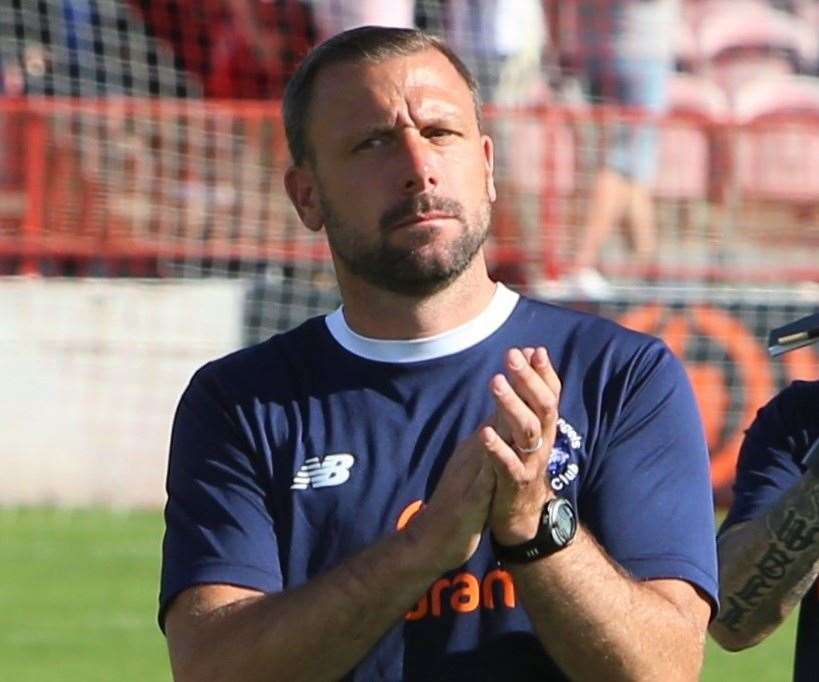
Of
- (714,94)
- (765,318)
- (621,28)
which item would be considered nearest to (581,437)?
(765,318)

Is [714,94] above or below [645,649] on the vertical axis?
below

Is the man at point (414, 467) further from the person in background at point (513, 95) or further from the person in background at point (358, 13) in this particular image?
the person in background at point (358, 13)

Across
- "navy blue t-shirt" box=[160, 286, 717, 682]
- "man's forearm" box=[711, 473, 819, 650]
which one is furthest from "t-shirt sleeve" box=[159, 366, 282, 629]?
"man's forearm" box=[711, 473, 819, 650]

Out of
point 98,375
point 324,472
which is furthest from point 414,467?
point 98,375

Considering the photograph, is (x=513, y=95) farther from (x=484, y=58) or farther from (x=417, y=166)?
(x=417, y=166)

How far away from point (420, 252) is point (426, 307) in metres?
0.10

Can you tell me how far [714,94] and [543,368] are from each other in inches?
437

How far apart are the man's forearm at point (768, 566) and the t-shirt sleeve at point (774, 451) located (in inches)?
2.9

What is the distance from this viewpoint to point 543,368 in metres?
3.05

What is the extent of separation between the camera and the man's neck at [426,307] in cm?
348

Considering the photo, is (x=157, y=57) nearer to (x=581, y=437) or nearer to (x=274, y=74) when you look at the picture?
(x=274, y=74)

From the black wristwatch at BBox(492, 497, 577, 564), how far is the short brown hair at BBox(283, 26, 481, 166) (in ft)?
2.51

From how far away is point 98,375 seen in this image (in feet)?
35.7

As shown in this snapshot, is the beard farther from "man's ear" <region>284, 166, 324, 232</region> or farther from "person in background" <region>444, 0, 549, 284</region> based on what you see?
"person in background" <region>444, 0, 549, 284</region>
